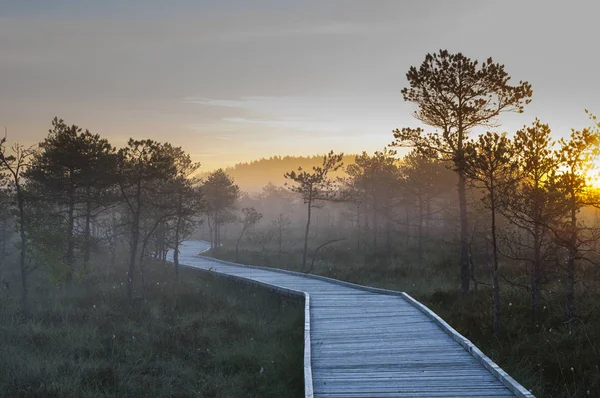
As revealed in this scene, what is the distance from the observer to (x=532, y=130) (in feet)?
43.9

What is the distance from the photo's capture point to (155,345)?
15.0 m

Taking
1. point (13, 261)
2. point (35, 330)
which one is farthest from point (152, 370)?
point (13, 261)

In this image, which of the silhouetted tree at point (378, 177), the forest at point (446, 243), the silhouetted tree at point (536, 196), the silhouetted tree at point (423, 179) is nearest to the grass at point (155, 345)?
the forest at point (446, 243)

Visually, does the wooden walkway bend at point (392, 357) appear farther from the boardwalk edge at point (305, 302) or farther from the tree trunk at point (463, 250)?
the tree trunk at point (463, 250)

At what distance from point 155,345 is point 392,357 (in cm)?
921

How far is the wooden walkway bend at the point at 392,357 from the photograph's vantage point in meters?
7.50

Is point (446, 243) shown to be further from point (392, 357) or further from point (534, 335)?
point (392, 357)

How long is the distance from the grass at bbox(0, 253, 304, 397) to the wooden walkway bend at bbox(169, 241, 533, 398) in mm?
1230

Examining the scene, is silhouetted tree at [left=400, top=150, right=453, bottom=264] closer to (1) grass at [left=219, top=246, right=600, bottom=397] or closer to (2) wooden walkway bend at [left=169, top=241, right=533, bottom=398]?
(1) grass at [left=219, top=246, right=600, bottom=397]

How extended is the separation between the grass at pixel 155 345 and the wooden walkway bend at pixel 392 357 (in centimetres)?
123

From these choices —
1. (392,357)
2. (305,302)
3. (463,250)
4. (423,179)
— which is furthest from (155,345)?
(423,179)

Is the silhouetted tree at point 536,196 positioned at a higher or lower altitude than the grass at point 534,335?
higher

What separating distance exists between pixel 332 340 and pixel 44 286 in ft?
78.3

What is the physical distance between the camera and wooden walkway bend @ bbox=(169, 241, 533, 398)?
7496mm
